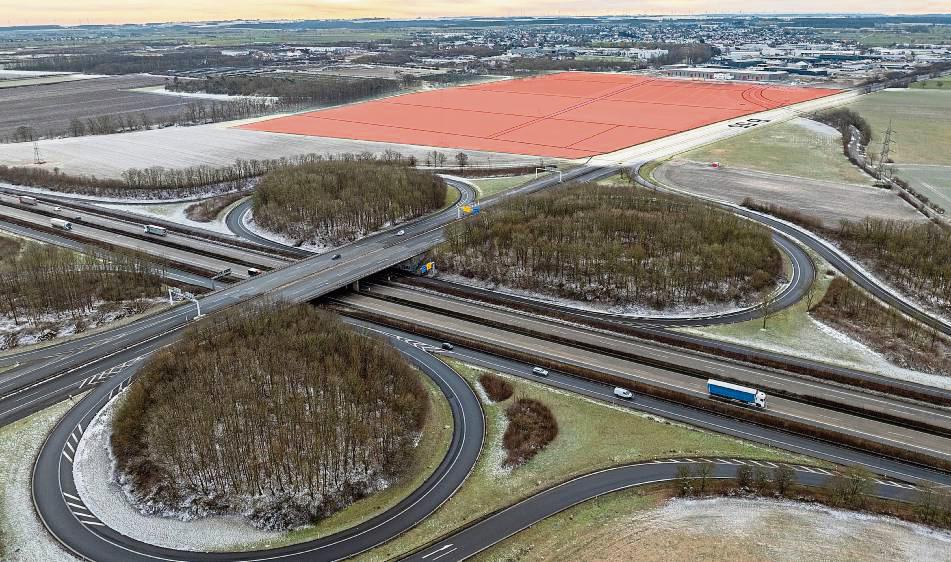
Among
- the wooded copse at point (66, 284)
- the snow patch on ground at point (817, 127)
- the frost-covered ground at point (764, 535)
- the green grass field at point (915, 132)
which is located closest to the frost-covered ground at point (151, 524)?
the frost-covered ground at point (764, 535)

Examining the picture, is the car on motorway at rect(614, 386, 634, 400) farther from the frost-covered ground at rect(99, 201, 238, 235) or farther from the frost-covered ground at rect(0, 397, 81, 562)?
the frost-covered ground at rect(99, 201, 238, 235)

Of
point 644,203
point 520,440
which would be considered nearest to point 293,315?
point 520,440

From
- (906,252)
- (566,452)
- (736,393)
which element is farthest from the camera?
(906,252)

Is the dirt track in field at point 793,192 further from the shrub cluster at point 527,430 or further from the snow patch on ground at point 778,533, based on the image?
the shrub cluster at point 527,430

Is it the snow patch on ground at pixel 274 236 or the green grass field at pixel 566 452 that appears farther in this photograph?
the snow patch on ground at pixel 274 236

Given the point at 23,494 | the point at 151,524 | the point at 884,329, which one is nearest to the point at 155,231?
the point at 23,494

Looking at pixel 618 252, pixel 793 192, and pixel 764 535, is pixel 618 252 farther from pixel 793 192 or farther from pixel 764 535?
pixel 793 192
